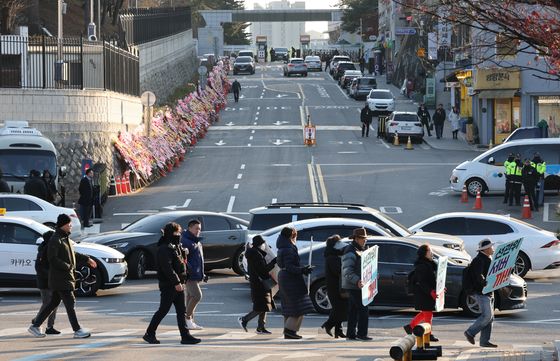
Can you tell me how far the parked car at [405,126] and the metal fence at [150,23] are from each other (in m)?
12.7

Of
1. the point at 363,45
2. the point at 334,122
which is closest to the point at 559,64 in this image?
the point at 334,122

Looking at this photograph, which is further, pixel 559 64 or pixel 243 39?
pixel 243 39

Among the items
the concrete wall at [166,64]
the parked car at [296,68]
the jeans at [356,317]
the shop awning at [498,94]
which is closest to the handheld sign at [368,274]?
the jeans at [356,317]

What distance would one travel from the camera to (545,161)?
132 feet

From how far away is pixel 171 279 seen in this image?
1697 cm

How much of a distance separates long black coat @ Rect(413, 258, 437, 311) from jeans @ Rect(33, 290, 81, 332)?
4556 mm

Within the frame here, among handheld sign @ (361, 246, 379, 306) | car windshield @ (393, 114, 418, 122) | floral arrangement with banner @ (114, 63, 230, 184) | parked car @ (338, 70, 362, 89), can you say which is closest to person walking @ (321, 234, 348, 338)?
handheld sign @ (361, 246, 379, 306)

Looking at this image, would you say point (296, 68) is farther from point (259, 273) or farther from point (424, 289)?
point (424, 289)

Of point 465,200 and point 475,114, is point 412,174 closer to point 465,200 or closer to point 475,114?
point 465,200

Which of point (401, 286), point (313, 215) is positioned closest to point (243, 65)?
point (313, 215)

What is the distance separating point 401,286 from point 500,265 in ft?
14.2

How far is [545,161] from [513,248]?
23.6 meters

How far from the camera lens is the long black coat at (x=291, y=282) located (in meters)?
17.9

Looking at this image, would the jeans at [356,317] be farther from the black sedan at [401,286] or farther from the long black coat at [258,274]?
the black sedan at [401,286]
